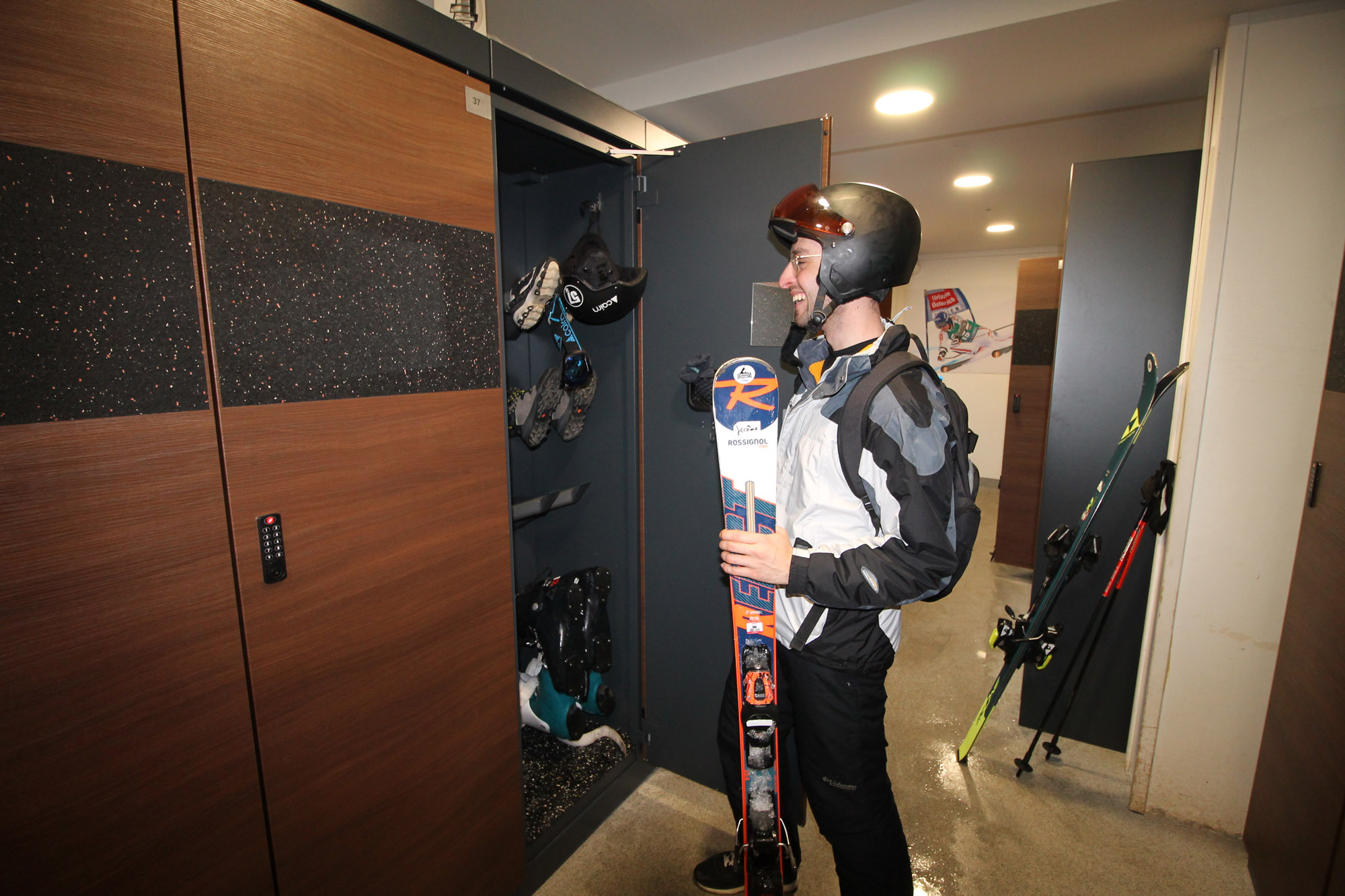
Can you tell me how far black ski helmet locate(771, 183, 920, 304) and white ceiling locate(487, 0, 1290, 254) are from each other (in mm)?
877

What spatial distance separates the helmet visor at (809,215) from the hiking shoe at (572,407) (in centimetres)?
77

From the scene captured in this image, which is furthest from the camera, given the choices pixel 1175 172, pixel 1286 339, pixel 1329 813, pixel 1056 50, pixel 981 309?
pixel 981 309

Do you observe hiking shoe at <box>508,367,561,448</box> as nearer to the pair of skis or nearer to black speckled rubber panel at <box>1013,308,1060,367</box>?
the pair of skis

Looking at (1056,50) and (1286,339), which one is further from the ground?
Result: (1056,50)

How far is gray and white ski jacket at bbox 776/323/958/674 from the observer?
1069 mm

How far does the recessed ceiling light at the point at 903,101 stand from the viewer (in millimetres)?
2150

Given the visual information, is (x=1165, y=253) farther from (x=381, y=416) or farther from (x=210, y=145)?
(x=210, y=145)

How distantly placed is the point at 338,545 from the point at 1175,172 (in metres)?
2.66

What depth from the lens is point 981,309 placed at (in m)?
6.39

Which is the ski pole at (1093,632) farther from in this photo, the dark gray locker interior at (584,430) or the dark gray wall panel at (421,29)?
the dark gray wall panel at (421,29)

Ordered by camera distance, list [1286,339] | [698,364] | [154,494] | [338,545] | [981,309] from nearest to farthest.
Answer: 1. [154,494]
2. [338,545]
3. [1286,339]
4. [698,364]
5. [981,309]

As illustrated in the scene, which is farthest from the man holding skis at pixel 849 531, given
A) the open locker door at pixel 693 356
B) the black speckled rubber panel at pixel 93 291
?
the black speckled rubber panel at pixel 93 291

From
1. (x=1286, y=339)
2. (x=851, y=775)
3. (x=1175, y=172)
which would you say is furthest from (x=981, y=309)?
(x=851, y=775)

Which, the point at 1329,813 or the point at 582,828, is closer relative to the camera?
the point at 1329,813
